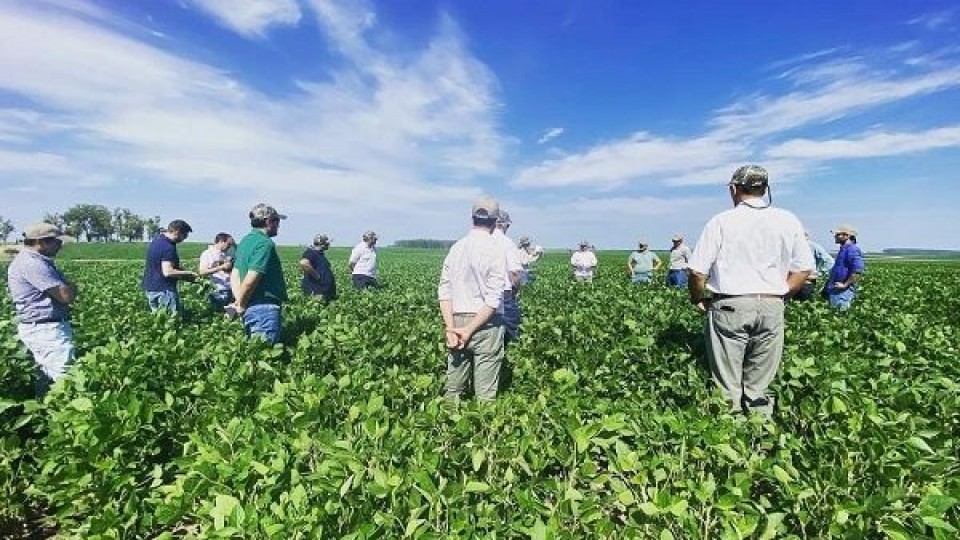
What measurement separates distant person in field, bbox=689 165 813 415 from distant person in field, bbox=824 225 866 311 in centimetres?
503

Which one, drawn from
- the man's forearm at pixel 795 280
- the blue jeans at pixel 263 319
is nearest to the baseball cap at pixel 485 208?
the man's forearm at pixel 795 280

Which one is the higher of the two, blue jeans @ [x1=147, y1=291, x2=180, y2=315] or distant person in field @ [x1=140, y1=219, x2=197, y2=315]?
distant person in field @ [x1=140, y1=219, x2=197, y2=315]

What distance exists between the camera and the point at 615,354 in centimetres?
577

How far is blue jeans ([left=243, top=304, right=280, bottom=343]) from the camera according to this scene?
260 inches

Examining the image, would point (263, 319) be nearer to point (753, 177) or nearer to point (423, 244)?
point (753, 177)

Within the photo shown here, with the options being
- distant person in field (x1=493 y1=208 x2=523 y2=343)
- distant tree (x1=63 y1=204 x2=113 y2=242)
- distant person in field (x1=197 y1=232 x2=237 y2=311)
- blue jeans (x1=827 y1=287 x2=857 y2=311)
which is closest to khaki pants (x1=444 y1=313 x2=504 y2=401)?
distant person in field (x1=493 y1=208 x2=523 y2=343)

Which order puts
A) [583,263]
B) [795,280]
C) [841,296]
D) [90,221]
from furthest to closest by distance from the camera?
[90,221] → [583,263] → [841,296] → [795,280]

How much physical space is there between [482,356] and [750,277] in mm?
2224

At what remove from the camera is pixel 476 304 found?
4.95 meters

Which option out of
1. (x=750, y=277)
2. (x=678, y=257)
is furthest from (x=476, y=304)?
(x=678, y=257)

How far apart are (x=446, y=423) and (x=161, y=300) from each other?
714 cm

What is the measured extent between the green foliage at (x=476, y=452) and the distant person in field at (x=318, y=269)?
463 centimetres

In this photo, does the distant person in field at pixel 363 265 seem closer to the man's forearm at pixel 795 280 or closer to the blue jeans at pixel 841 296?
the blue jeans at pixel 841 296

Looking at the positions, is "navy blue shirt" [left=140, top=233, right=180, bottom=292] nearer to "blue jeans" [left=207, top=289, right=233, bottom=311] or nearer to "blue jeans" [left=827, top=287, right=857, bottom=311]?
"blue jeans" [left=207, top=289, right=233, bottom=311]
